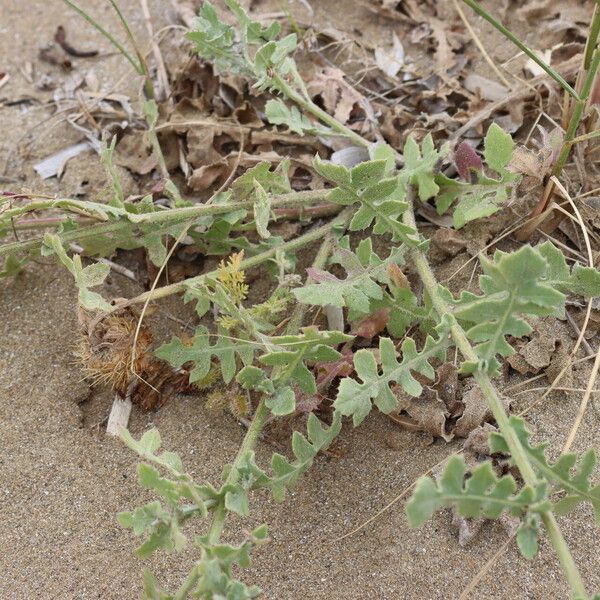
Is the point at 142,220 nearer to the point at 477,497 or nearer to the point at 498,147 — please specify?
the point at 498,147

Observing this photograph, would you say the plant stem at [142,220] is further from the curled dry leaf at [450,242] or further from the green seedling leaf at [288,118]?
the curled dry leaf at [450,242]

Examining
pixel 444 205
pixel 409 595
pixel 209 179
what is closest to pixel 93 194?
pixel 209 179

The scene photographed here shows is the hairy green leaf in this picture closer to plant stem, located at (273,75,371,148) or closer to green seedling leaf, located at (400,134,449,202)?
green seedling leaf, located at (400,134,449,202)

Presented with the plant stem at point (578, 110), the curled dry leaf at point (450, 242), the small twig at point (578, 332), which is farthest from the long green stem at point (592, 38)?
the small twig at point (578, 332)

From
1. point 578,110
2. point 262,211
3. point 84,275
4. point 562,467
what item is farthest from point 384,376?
point 578,110

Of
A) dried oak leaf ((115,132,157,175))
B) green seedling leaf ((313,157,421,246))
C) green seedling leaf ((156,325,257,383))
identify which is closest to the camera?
green seedling leaf ((313,157,421,246))

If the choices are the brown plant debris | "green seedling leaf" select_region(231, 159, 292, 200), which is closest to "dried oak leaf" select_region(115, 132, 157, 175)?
"green seedling leaf" select_region(231, 159, 292, 200)
